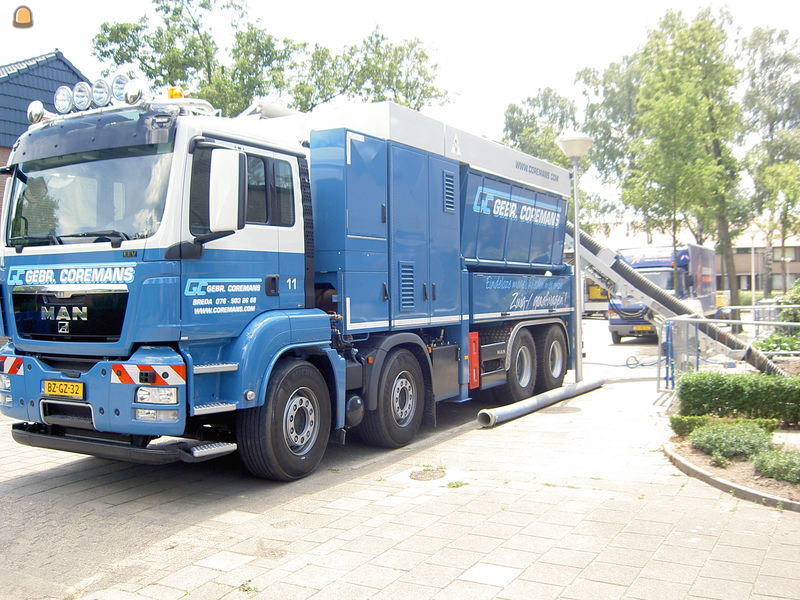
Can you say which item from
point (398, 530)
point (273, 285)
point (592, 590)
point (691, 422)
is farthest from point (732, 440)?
point (273, 285)

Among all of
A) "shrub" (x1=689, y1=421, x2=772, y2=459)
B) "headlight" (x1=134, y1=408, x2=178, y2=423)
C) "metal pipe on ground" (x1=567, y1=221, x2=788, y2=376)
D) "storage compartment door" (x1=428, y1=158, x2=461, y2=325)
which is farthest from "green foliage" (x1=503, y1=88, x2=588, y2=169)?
"headlight" (x1=134, y1=408, x2=178, y2=423)

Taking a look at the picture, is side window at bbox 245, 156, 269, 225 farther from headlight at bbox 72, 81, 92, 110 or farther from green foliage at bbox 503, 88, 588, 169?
green foliage at bbox 503, 88, 588, 169

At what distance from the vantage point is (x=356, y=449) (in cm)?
842

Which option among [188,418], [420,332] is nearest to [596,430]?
[420,332]

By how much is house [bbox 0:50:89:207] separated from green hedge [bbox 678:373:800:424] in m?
13.8

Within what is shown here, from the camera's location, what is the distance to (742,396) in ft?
27.6

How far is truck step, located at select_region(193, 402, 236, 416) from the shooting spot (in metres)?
5.95

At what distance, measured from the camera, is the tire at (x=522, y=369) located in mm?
11114

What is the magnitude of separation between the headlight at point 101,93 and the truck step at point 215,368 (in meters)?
2.51

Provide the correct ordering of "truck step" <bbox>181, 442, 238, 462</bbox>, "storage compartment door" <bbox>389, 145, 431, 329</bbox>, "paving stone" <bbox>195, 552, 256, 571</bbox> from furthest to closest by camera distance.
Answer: "storage compartment door" <bbox>389, 145, 431, 329</bbox> → "truck step" <bbox>181, 442, 238, 462</bbox> → "paving stone" <bbox>195, 552, 256, 571</bbox>

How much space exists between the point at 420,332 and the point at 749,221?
121ft

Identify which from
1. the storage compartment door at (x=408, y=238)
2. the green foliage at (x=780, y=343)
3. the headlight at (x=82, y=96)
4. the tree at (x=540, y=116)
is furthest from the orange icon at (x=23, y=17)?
the tree at (x=540, y=116)

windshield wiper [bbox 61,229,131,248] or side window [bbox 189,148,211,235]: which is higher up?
side window [bbox 189,148,211,235]

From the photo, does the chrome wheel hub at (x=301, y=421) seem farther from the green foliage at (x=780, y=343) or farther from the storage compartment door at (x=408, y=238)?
the green foliage at (x=780, y=343)
